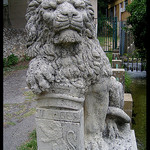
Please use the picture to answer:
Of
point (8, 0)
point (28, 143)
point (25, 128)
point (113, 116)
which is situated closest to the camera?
point (113, 116)

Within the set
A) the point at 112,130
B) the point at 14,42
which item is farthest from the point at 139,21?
the point at 14,42

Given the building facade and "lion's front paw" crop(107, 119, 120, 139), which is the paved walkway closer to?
"lion's front paw" crop(107, 119, 120, 139)

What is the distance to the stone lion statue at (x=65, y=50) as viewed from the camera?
1.43m

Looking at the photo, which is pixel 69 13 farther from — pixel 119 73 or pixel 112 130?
pixel 119 73

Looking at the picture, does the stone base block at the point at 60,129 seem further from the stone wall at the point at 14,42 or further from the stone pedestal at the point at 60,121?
the stone wall at the point at 14,42

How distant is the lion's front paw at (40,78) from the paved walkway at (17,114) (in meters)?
1.95

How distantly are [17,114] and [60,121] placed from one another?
287cm

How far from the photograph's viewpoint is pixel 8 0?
383 inches

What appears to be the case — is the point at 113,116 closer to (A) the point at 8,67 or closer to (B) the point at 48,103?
(B) the point at 48,103

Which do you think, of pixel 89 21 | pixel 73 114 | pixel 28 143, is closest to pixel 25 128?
pixel 28 143

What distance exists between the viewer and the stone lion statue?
4.70 ft

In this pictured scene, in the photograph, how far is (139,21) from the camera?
5.79 m

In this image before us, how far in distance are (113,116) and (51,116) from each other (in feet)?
2.13

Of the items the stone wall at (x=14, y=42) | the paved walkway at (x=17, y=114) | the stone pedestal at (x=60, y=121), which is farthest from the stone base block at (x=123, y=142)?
the stone wall at (x=14, y=42)
